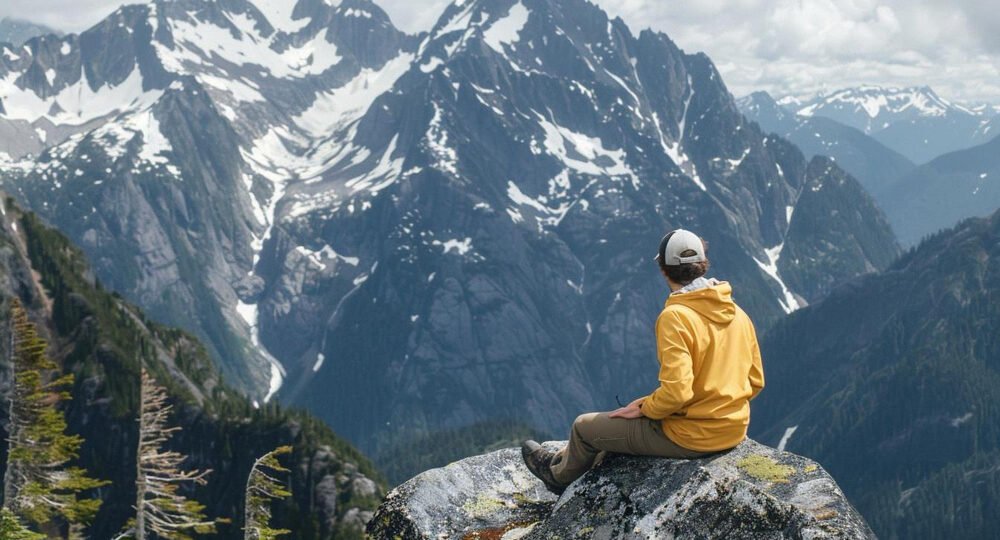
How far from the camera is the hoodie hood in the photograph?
1518 cm

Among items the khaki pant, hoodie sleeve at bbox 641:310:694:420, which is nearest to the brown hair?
hoodie sleeve at bbox 641:310:694:420

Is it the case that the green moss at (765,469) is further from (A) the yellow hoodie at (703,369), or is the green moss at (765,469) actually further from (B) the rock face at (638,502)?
(A) the yellow hoodie at (703,369)

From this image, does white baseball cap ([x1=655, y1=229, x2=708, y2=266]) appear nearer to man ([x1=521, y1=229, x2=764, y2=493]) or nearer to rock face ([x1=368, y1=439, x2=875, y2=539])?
man ([x1=521, y1=229, x2=764, y2=493])

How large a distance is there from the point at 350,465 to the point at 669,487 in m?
166

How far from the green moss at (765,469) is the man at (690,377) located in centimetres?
68

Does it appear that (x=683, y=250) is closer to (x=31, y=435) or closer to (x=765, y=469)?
(x=765, y=469)

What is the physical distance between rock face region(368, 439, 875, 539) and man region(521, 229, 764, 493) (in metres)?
0.46

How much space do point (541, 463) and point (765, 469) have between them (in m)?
4.06

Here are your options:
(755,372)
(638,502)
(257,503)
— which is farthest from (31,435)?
(755,372)

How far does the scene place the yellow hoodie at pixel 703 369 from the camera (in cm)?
1468

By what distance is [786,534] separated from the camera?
43.8 ft

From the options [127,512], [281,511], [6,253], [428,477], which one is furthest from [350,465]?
[428,477]

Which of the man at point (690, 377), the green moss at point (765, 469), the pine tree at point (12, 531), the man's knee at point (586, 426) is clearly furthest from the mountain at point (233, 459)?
the man at point (690, 377)

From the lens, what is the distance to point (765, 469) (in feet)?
52.9
